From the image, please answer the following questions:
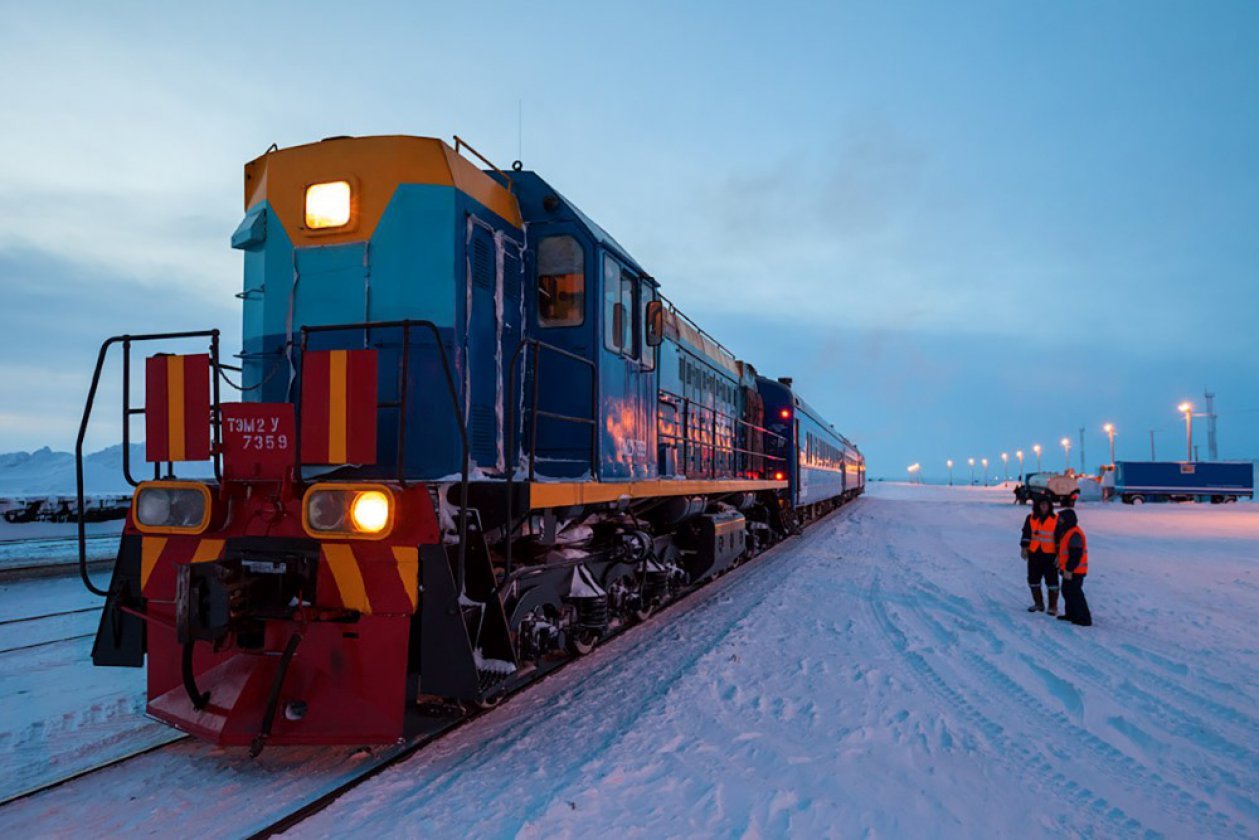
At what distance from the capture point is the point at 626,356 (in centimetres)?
642

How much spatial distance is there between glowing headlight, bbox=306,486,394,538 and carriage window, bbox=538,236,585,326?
8.06 ft

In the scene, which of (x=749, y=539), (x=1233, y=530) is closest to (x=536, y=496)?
(x=749, y=539)

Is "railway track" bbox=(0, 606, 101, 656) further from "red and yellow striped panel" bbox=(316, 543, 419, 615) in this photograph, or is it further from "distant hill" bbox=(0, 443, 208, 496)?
"distant hill" bbox=(0, 443, 208, 496)

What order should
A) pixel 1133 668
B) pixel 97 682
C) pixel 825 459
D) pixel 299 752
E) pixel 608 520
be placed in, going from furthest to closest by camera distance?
pixel 825 459
pixel 608 520
pixel 1133 668
pixel 97 682
pixel 299 752

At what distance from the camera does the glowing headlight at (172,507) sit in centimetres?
403

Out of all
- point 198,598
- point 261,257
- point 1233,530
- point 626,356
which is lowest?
point 1233,530

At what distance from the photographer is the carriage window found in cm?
579

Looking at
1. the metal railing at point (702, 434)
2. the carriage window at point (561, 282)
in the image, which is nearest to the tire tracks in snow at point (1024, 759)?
the metal railing at point (702, 434)

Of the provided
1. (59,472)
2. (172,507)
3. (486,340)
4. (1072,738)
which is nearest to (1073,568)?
(1072,738)

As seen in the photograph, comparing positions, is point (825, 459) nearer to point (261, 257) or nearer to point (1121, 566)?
point (1121, 566)

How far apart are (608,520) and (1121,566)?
11.2 m

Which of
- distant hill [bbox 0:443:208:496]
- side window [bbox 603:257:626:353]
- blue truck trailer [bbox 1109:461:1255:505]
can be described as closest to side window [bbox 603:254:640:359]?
side window [bbox 603:257:626:353]

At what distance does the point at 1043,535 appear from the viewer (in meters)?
8.43

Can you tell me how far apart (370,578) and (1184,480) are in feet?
169
